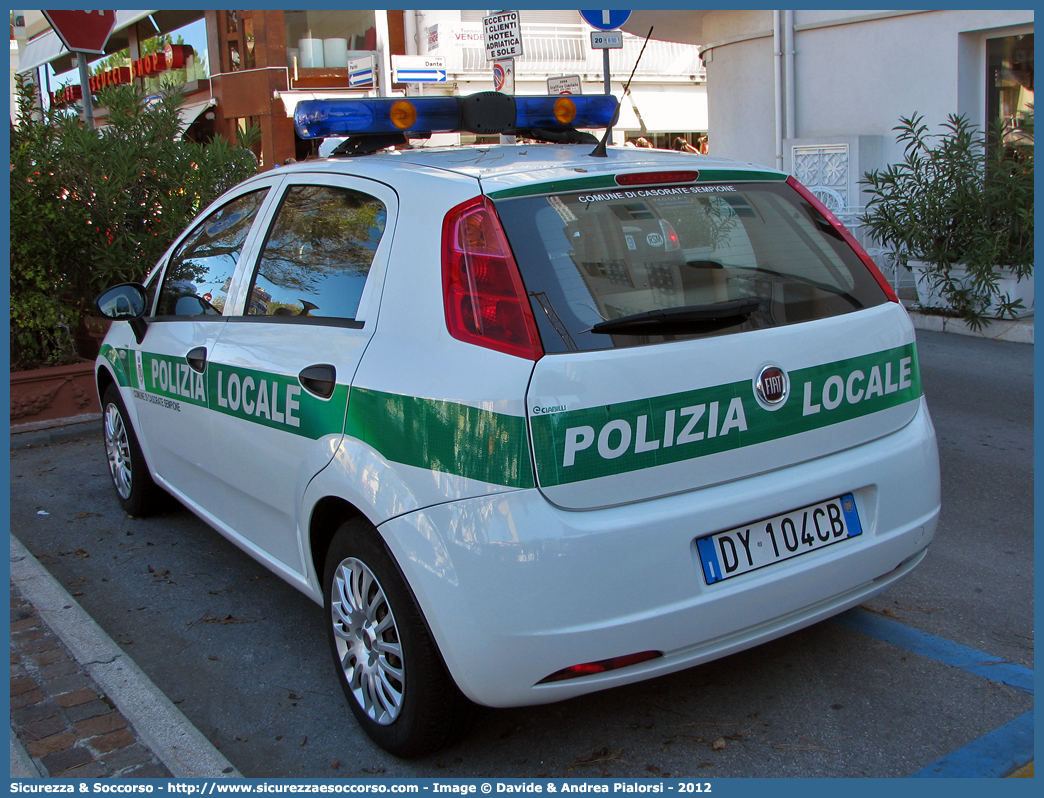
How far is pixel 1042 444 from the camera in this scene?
5535 millimetres

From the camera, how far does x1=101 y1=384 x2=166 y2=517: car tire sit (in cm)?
490

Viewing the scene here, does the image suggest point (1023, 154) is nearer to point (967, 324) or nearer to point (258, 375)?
point (967, 324)

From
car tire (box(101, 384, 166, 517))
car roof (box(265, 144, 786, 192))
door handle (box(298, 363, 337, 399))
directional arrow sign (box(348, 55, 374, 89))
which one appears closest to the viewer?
car roof (box(265, 144, 786, 192))

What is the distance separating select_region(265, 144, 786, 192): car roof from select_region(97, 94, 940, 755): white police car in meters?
0.02

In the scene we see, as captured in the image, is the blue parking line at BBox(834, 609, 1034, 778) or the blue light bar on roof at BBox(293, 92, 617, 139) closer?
the blue parking line at BBox(834, 609, 1034, 778)

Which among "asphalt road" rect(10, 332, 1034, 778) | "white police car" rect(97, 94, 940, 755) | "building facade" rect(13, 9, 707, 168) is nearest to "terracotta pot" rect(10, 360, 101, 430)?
"asphalt road" rect(10, 332, 1034, 778)

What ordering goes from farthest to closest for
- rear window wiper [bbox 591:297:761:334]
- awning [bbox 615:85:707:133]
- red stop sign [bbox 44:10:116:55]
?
awning [bbox 615:85:707:133]
red stop sign [bbox 44:10:116:55]
rear window wiper [bbox 591:297:761:334]

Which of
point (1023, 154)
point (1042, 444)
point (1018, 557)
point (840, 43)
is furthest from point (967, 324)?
point (1018, 557)

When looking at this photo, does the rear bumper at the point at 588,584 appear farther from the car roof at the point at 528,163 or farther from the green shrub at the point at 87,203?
the green shrub at the point at 87,203

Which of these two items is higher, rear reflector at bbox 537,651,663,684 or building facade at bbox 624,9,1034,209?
building facade at bbox 624,9,1034,209

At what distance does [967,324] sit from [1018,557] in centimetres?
545

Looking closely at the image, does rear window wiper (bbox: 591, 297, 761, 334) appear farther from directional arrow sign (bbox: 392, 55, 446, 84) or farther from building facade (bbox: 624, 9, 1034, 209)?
directional arrow sign (bbox: 392, 55, 446, 84)

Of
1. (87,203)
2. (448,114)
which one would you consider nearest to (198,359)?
(448,114)

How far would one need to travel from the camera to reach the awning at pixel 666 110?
99.2 feet
